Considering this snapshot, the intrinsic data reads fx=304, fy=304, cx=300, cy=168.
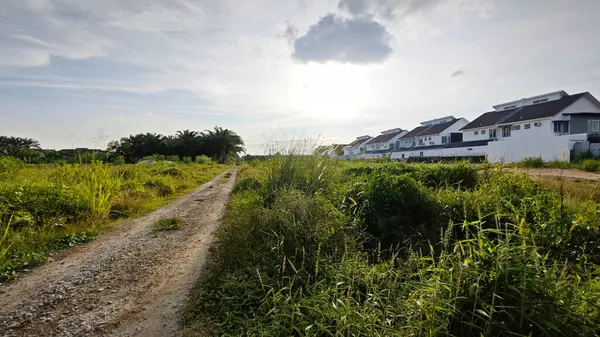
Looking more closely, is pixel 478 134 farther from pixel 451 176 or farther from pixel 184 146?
pixel 184 146

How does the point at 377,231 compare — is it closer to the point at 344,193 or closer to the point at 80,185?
the point at 344,193

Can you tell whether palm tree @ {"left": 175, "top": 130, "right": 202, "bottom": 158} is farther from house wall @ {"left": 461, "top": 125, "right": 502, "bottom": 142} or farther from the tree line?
house wall @ {"left": 461, "top": 125, "right": 502, "bottom": 142}

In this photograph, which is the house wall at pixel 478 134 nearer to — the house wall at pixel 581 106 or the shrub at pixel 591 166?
the house wall at pixel 581 106

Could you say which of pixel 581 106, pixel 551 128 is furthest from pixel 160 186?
pixel 581 106

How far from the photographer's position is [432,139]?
128ft

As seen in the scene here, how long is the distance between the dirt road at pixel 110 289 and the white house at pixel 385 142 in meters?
42.8

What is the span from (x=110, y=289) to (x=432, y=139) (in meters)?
40.9

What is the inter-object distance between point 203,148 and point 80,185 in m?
39.4

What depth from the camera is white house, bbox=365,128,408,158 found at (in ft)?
158

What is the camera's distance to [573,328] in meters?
1.81

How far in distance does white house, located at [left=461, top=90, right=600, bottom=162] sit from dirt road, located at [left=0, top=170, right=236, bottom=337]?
2232 cm

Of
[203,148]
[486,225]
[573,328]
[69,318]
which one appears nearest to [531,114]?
[486,225]

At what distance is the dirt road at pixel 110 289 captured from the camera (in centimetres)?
268

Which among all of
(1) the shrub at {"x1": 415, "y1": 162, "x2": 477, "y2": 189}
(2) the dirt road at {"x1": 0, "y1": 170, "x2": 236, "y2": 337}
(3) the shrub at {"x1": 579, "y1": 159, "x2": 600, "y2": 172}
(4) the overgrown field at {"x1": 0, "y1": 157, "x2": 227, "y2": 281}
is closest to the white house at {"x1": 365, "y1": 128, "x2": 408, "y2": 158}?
(3) the shrub at {"x1": 579, "y1": 159, "x2": 600, "y2": 172}
